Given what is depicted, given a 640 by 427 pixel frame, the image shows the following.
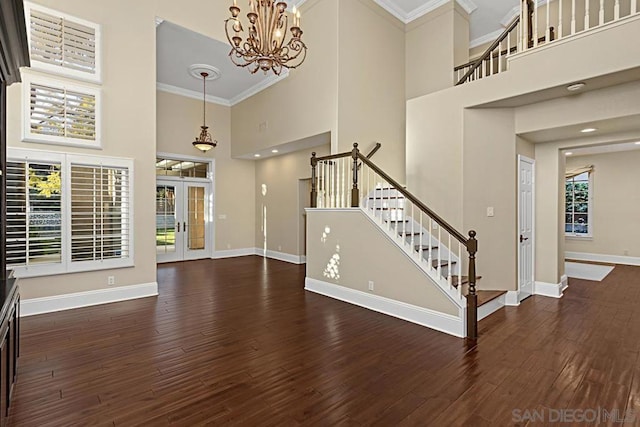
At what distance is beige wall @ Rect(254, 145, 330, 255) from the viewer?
27.9ft

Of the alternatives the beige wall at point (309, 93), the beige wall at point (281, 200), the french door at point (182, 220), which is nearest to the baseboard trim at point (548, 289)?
→ the beige wall at point (309, 93)

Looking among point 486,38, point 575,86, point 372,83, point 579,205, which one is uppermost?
point 486,38

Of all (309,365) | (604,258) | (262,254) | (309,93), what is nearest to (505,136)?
(309,93)

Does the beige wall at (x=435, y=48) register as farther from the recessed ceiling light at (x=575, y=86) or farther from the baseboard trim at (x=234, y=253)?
the baseboard trim at (x=234, y=253)

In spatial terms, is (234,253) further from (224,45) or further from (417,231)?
(417,231)

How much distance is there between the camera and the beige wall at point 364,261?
13.2 ft

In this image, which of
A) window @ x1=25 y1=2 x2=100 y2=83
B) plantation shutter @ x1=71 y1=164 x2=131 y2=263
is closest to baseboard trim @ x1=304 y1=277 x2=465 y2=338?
plantation shutter @ x1=71 y1=164 x2=131 y2=263

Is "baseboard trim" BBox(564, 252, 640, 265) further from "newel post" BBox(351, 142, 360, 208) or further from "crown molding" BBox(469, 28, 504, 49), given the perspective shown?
"newel post" BBox(351, 142, 360, 208)

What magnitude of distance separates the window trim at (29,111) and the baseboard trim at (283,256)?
5107 mm

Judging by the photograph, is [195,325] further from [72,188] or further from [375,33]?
[375,33]

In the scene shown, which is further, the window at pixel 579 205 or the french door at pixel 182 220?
the window at pixel 579 205

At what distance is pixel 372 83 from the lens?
21.5ft

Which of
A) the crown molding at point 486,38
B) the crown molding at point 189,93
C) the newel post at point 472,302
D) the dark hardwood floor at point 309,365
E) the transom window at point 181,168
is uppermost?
the crown molding at point 486,38

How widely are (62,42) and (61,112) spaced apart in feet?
3.16
